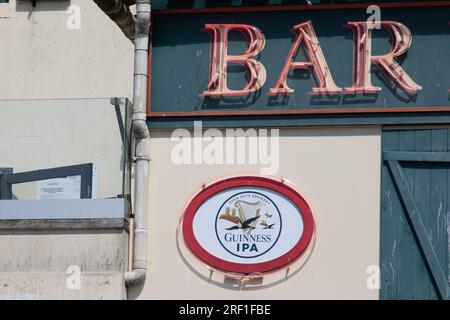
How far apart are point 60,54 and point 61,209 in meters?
5.80

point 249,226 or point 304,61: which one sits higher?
point 304,61

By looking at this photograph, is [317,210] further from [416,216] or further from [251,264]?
[416,216]

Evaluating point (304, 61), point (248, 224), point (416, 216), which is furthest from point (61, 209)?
point (416, 216)

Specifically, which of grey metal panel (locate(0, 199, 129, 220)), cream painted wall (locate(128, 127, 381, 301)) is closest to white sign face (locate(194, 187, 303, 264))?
cream painted wall (locate(128, 127, 381, 301))

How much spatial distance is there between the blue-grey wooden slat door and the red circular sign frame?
100 centimetres

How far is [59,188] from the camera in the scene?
17062 millimetres

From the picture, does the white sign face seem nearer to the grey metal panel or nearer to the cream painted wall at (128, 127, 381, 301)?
the cream painted wall at (128, 127, 381, 301)

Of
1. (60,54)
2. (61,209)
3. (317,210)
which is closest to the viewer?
(61,209)

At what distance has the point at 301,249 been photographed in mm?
16875

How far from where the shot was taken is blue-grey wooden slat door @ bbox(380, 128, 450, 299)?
1675cm

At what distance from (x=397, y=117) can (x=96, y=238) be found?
4.18m

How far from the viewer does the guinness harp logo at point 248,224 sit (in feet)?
55.7

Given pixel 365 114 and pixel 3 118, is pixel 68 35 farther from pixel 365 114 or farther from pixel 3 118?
pixel 365 114
